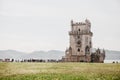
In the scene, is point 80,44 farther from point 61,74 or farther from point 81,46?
point 61,74

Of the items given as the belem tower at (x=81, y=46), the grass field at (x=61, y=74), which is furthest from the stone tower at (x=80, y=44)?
the grass field at (x=61, y=74)

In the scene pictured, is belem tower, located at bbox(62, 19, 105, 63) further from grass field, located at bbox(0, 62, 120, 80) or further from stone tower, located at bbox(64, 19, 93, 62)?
grass field, located at bbox(0, 62, 120, 80)

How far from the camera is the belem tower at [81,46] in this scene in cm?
11300

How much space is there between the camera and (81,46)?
4466 inches

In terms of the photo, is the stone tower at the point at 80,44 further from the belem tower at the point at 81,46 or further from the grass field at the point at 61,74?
the grass field at the point at 61,74

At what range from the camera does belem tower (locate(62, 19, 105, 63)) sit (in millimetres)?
113000

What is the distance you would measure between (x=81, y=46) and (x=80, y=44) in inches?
36.4

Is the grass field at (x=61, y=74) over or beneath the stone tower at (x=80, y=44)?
beneath

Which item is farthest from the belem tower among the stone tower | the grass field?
the grass field

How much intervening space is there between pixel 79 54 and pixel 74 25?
12.8m

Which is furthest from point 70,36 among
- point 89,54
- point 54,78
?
point 54,78

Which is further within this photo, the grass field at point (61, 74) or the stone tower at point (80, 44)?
the stone tower at point (80, 44)

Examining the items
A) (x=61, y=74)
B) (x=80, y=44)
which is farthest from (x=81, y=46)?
(x=61, y=74)

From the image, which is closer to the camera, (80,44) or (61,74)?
(61,74)
